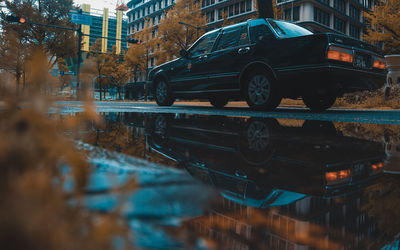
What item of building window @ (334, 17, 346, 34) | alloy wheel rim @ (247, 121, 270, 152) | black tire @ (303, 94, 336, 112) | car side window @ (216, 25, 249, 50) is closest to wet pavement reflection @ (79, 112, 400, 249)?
alloy wheel rim @ (247, 121, 270, 152)

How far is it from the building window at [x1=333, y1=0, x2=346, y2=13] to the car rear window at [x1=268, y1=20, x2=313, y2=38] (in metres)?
40.3

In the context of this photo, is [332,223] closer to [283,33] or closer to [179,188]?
[179,188]

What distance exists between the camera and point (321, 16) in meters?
38.0

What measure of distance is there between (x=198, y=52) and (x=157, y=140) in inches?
195

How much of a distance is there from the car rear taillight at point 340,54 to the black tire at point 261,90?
3.37 feet

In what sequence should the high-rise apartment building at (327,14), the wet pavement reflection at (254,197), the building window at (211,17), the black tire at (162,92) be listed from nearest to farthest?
the wet pavement reflection at (254,197) < the black tire at (162,92) < the high-rise apartment building at (327,14) < the building window at (211,17)

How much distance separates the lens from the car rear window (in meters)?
5.68

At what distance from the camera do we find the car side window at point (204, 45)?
22.5 feet

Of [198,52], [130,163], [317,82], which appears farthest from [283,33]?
[130,163]

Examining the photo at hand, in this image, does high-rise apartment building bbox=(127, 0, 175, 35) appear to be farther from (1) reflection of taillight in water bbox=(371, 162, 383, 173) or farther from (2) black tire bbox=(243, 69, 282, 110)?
(1) reflection of taillight in water bbox=(371, 162, 383, 173)

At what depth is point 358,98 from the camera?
12664mm

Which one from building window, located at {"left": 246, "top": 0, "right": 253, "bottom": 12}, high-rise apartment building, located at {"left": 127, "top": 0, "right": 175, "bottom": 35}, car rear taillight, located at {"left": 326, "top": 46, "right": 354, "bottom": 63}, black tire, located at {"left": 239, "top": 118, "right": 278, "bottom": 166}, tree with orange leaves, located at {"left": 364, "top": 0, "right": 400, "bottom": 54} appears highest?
high-rise apartment building, located at {"left": 127, "top": 0, "right": 175, "bottom": 35}

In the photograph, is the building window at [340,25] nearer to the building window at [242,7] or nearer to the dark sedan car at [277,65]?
the building window at [242,7]

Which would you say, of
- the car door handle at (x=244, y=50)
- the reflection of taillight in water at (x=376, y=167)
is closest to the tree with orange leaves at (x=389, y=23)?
the car door handle at (x=244, y=50)
